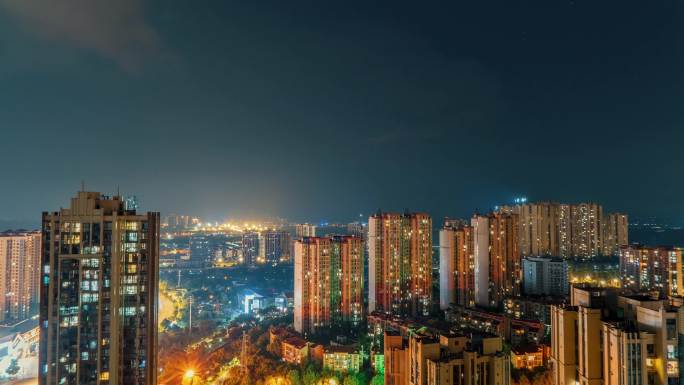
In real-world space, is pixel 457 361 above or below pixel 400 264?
below

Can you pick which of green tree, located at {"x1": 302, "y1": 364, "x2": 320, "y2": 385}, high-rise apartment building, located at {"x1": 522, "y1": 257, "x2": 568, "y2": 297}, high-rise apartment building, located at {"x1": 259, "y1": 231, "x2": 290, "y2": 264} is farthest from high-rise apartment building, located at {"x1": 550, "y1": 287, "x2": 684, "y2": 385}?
high-rise apartment building, located at {"x1": 259, "y1": 231, "x2": 290, "y2": 264}

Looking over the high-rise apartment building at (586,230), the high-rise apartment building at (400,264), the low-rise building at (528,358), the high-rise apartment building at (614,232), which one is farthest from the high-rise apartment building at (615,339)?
the high-rise apartment building at (614,232)

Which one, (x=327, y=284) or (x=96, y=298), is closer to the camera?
(x=96, y=298)

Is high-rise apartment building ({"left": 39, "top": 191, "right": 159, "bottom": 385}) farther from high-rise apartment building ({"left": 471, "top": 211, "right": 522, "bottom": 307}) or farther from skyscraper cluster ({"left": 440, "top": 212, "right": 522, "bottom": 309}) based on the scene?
high-rise apartment building ({"left": 471, "top": 211, "right": 522, "bottom": 307})

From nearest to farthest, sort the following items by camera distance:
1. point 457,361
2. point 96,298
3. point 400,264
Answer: point 457,361, point 96,298, point 400,264

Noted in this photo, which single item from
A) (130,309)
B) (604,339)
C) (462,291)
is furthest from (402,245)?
(604,339)

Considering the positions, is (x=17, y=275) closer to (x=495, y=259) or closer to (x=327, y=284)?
(x=327, y=284)

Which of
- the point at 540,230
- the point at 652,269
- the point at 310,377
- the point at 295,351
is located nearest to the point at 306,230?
the point at 540,230
